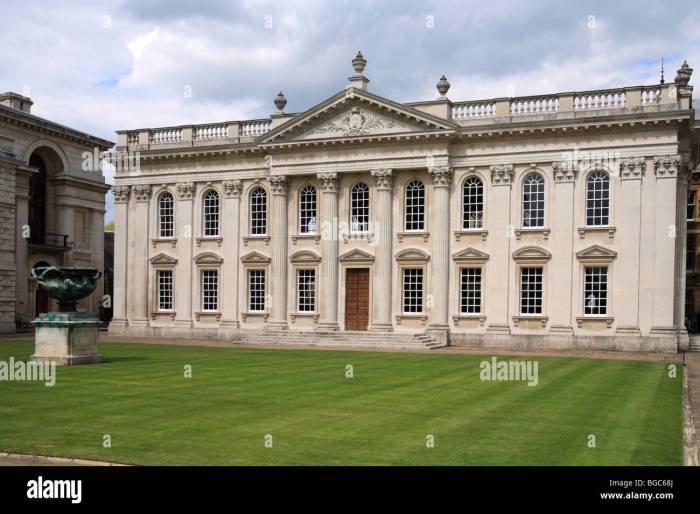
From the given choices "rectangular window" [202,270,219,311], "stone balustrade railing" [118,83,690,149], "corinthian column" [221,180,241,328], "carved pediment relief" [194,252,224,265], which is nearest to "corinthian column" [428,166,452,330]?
"stone balustrade railing" [118,83,690,149]

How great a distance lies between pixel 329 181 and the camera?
4191cm

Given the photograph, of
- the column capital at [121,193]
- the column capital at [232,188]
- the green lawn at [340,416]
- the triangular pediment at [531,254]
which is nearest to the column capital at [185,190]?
the column capital at [232,188]

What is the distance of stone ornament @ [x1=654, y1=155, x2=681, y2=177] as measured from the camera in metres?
35.4

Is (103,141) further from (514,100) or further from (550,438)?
(550,438)

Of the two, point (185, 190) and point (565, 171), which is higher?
point (565, 171)

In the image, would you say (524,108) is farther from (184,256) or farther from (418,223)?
(184,256)

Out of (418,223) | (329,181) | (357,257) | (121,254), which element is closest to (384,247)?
(357,257)

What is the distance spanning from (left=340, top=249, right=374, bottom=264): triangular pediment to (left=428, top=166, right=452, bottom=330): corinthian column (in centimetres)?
355

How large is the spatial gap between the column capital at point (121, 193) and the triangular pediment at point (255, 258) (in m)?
9.03

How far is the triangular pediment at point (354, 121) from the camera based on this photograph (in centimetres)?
3947

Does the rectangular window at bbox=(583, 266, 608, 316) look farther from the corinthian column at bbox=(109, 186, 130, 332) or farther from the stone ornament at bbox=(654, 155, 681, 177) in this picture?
the corinthian column at bbox=(109, 186, 130, 332)

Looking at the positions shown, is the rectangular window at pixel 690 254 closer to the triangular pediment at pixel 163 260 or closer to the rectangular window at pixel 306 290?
the rectangular window at pixel 306 290

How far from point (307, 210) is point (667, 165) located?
60.9 ft
